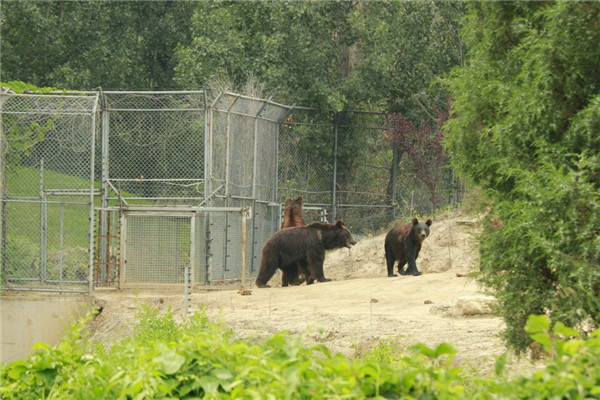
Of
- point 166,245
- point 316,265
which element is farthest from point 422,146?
point 166,245

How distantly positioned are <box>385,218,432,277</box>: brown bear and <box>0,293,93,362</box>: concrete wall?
6.36 metres

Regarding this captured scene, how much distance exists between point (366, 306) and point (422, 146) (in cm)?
1069

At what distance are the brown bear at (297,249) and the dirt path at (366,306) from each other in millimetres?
627

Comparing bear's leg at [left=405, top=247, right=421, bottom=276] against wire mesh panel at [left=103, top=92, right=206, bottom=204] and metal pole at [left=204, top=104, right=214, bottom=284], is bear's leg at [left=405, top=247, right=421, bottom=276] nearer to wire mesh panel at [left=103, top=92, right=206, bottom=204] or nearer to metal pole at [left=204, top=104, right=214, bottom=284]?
metal pole at [left=204, top=104, right=214, bottom=284]

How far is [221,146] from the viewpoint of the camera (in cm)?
2033

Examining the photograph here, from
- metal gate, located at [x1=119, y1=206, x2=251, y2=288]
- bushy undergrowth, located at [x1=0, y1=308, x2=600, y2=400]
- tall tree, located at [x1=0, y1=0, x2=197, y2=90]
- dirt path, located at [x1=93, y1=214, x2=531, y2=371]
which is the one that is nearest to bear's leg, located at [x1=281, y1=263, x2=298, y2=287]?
dirt path, located at [x1=93, y1=214, x2=531, y2=371]

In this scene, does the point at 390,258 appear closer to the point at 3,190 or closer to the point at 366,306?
the point at 366,306

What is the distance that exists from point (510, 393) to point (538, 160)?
16.8ft

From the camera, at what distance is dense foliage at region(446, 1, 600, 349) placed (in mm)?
8984

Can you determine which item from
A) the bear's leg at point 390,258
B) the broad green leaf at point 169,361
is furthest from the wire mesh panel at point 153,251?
the broad green leaf at point 169,361

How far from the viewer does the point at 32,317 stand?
1600cm

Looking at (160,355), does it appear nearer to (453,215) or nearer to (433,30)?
(453,215)

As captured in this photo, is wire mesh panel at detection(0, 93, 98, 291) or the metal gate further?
the metal gate

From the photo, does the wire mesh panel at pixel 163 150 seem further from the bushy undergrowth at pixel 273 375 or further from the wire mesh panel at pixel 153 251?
the bushy undergrowth at pixel 273 375
